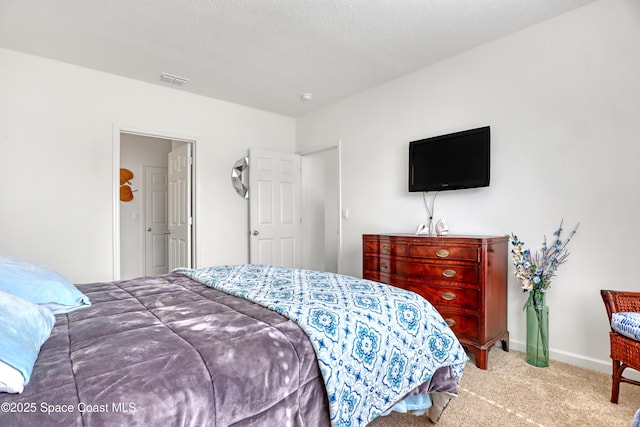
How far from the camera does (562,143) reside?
252 centimetres

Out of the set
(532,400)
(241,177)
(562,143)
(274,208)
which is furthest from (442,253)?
(241,177)

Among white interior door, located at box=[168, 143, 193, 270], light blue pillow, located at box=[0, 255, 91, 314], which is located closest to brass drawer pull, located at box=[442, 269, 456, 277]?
light blue pillow, located at box=[0, 255, 91, 314]

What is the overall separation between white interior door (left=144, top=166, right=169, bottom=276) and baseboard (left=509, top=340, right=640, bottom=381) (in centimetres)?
521

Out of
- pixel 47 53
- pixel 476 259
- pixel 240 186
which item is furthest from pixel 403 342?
pixel 47 53

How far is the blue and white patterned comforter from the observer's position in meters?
1.17

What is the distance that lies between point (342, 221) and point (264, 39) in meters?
2.28

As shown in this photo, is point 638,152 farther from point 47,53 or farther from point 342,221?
point 47,53

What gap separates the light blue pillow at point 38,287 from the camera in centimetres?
132

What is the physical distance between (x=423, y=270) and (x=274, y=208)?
2508mm

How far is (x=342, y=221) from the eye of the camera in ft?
14.1

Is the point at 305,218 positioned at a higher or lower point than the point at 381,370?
higher

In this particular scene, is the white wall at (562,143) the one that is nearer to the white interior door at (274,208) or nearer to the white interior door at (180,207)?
the white interior door at (274,208)

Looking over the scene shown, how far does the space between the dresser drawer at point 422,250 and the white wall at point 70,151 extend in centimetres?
223

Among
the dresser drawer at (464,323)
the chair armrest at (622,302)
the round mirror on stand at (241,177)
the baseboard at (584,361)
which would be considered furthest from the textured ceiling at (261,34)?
the baseboard at (584,361)
